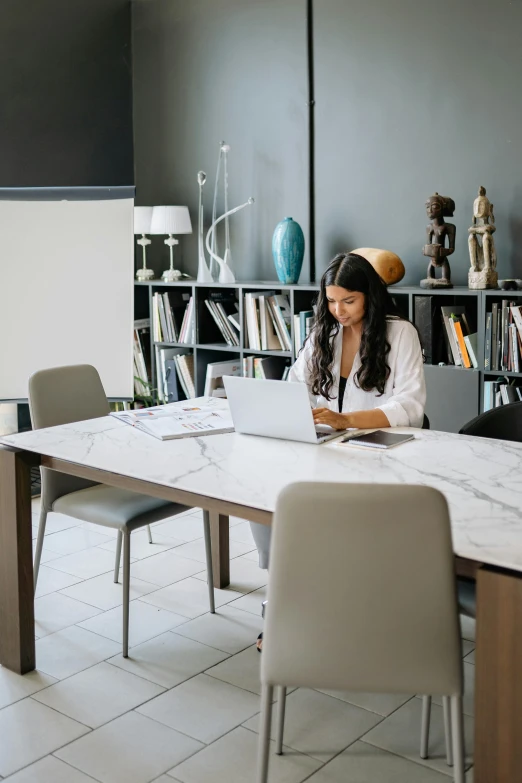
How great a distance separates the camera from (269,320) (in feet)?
15.6

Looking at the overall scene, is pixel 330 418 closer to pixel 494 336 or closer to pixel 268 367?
pixel 494 336

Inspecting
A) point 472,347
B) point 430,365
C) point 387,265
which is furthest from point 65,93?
point 472,347

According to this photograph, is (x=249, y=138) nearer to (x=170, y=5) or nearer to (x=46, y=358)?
(x=170, y=5)

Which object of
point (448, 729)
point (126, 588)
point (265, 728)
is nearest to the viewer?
point (265, 728)

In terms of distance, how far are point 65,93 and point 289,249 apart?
→ 1832 millimetres

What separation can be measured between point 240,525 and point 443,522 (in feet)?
8.80

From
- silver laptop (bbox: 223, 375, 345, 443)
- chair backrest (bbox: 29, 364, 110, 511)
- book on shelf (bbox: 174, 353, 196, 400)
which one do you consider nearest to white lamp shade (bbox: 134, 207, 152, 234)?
book on shelf (bbox: 174, 353, 196, 400)

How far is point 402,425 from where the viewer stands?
9.65 feet

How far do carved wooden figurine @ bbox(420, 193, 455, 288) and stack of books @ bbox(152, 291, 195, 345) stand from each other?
1.59 metres

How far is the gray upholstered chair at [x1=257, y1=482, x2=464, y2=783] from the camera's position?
1.66 metres

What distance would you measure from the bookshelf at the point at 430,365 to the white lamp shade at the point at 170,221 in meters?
0.31

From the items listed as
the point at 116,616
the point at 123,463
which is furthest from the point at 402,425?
the point at 116,616

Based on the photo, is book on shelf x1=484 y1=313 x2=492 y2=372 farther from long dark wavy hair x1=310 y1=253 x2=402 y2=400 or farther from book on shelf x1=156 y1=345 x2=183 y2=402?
book on shelf x1=156 y1=345 x2=183 y2=402

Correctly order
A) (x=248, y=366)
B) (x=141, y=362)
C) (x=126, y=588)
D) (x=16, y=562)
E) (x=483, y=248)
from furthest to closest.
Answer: (x=141, y=362), (x=248, y=366), (x=483, y=248), (x=126, y=588), (x=16, y=562)
